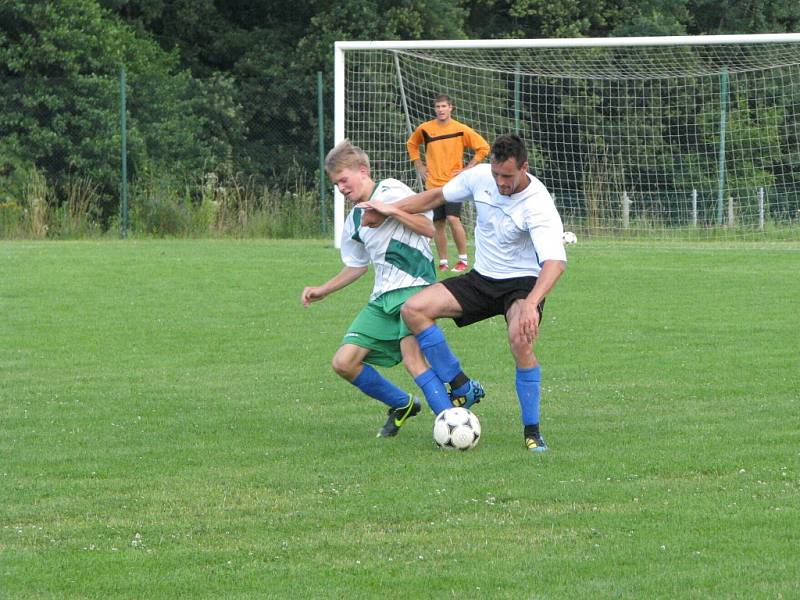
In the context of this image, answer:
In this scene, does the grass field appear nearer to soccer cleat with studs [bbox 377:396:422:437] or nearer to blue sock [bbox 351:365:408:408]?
soccer cleat with studs [bbox 377:396:422:437]

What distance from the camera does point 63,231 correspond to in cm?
2306

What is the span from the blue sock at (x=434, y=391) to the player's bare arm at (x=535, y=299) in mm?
695

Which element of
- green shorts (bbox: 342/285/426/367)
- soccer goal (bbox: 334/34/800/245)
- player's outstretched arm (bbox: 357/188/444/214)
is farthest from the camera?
soccer goal (bbox: 334/34/800/245)

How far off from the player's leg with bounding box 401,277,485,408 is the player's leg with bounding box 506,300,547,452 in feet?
1.28

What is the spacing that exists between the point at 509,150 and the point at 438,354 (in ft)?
4.06

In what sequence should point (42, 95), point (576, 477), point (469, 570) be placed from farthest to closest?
point (42, 95) → point (576, 477) → point (469, 570)

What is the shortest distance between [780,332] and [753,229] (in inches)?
419

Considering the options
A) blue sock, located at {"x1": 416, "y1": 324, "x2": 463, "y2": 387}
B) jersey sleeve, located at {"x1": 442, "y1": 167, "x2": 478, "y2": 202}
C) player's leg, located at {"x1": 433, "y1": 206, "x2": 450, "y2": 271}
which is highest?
jersey sleeve, located at {"x1": 442, "y1": 167, "x2": 478, "y2": 202}

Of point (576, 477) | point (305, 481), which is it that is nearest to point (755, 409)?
point (576, 477)

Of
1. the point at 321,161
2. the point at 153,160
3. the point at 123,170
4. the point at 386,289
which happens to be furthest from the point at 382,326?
the point at 153,160

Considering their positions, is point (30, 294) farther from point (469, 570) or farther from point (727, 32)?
point (727, 32)

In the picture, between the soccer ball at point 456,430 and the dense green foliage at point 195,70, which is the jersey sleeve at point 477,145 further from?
the soccer ball at point 456,430

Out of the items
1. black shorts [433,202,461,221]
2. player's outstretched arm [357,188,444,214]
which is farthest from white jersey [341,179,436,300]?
black shorts [433,202,461,221]

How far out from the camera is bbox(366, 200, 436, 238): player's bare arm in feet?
23.4
